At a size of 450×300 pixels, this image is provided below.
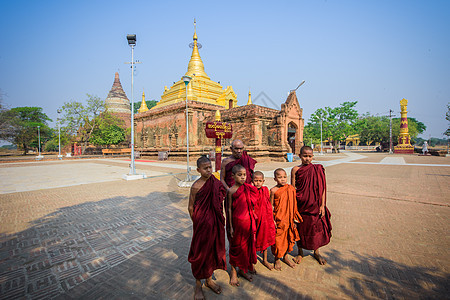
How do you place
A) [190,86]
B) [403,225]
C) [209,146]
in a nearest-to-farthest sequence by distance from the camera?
[403,225], [209,146], [190,86]

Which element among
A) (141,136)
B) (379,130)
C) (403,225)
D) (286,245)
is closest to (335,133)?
(379,130)

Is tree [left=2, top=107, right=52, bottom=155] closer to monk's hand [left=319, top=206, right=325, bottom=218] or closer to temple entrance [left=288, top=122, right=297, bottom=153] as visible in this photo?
temple entrance [left=288, top=122, right=297, bottom=153]

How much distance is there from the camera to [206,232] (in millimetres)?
2650

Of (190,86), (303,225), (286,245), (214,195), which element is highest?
(190,86)

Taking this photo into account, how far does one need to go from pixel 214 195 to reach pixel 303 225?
5.46ft

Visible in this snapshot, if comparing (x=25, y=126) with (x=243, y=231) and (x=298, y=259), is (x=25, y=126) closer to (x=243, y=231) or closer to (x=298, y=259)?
(x=243, y=231)

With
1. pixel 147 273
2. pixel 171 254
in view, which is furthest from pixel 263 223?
pixel 147 273

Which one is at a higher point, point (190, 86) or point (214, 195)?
point (190, 86)

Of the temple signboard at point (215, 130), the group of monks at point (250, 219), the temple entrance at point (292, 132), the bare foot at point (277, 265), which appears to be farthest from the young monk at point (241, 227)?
the temple entrance at point (292, 132)

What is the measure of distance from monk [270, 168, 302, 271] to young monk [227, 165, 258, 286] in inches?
20.6

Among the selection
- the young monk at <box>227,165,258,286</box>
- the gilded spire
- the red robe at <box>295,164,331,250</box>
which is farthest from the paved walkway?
the gilded spire

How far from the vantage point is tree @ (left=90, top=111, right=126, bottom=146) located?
3825 cm

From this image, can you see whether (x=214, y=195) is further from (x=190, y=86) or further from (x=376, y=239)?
(x=190, y=86)

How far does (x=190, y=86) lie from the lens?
2467 centimetres
